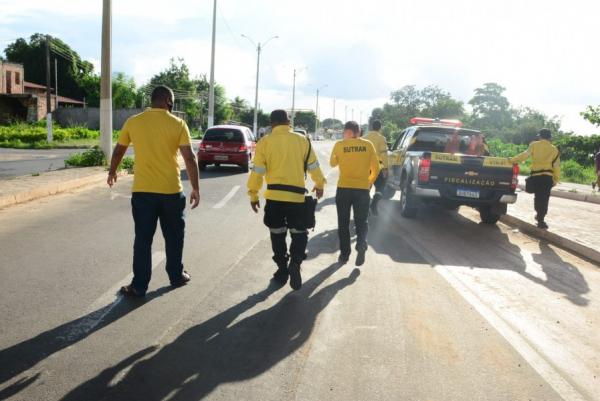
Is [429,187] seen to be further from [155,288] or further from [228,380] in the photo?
[228,380]

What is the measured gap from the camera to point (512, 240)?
935 cm

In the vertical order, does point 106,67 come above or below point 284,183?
above

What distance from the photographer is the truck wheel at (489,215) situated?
10.8 metres

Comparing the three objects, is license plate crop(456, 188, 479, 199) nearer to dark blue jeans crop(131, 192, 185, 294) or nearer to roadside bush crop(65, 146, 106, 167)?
dark blue jeans crop(131, 192, 185, 294)

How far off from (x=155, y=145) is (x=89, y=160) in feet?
42.9

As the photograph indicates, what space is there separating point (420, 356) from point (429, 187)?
6466mm

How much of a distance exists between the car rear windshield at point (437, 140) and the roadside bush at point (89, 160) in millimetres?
10013

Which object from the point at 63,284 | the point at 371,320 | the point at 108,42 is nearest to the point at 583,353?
the point at 371,320

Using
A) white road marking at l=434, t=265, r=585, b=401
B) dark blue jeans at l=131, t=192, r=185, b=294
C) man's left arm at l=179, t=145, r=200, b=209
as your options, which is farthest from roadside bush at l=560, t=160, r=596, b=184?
dark blue jeans at l=131, t=192, r=185, b=294

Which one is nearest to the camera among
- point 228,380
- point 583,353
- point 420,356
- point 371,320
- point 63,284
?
point 228,380

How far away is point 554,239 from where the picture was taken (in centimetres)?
938

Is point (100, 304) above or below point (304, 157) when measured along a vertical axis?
below

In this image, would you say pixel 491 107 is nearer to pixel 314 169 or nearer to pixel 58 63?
pixel 58 63

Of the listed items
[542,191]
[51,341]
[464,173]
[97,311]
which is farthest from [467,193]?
[51,341]
